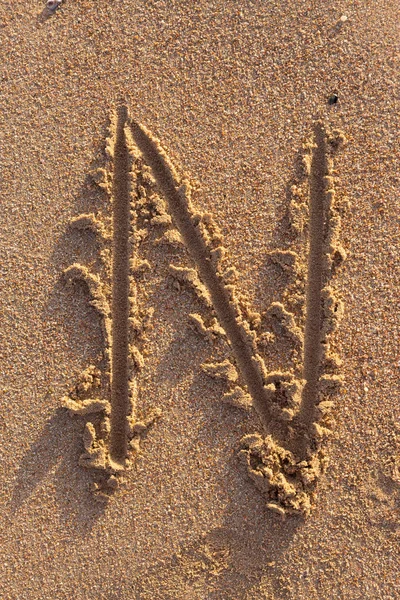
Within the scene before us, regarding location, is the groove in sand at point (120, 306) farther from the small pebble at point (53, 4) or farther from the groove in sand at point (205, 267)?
the small pebble at point (53, 4)

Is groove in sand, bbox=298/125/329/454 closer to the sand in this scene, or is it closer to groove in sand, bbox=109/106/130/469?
the sand

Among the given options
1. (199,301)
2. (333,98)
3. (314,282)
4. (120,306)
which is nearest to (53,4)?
(333,98)

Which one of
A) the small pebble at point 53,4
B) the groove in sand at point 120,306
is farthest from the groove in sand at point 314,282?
the small pebble at point 53,4

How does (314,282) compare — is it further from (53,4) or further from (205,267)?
(53,4)

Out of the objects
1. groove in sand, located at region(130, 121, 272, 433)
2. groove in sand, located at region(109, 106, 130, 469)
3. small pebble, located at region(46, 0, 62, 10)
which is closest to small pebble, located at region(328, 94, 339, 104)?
groove in sand, located at region(130, 121, 272, 433)

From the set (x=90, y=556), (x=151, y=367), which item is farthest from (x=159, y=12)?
(x=90, y=556)
